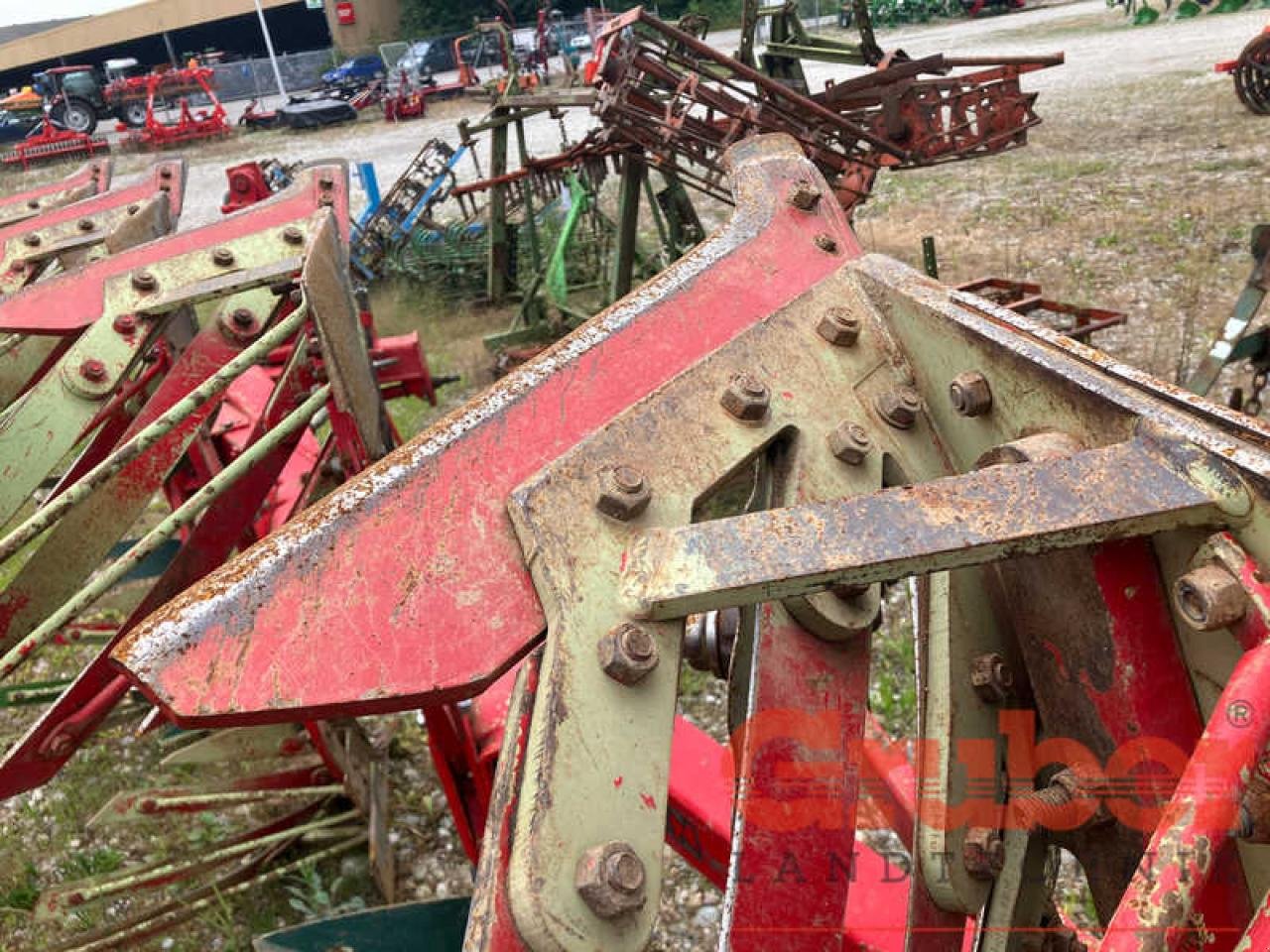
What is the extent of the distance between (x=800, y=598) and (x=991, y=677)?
27cm

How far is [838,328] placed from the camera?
4.22 feet

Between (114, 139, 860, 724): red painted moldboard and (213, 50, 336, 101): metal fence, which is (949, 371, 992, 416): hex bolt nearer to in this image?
(114, 139, 860, 724): red painted moldboard

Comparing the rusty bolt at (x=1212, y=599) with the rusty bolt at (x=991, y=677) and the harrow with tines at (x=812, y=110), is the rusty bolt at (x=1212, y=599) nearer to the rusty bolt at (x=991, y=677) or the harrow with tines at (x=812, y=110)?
the rusty bolt at (x=991, y=677)

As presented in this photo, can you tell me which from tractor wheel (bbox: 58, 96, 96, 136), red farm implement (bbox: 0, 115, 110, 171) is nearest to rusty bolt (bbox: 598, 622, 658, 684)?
red farm implement (bbox: 0, 115, 110, 171)

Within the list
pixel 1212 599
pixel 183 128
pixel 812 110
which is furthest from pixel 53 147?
pixel 1212 599

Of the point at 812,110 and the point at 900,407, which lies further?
the point at 812,110

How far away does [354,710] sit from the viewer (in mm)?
968

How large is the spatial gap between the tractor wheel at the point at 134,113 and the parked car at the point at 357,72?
4388 mm

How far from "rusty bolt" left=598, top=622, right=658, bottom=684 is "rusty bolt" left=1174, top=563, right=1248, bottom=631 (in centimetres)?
49

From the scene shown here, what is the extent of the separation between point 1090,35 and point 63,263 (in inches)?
765

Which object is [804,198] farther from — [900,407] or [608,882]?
[608,882]

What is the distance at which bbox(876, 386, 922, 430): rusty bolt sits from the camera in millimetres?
1254

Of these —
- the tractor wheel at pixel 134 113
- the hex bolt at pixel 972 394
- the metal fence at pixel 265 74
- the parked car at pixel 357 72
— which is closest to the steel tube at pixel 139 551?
the hex bolt at pixel 972 394

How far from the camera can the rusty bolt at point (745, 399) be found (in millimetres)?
1160
